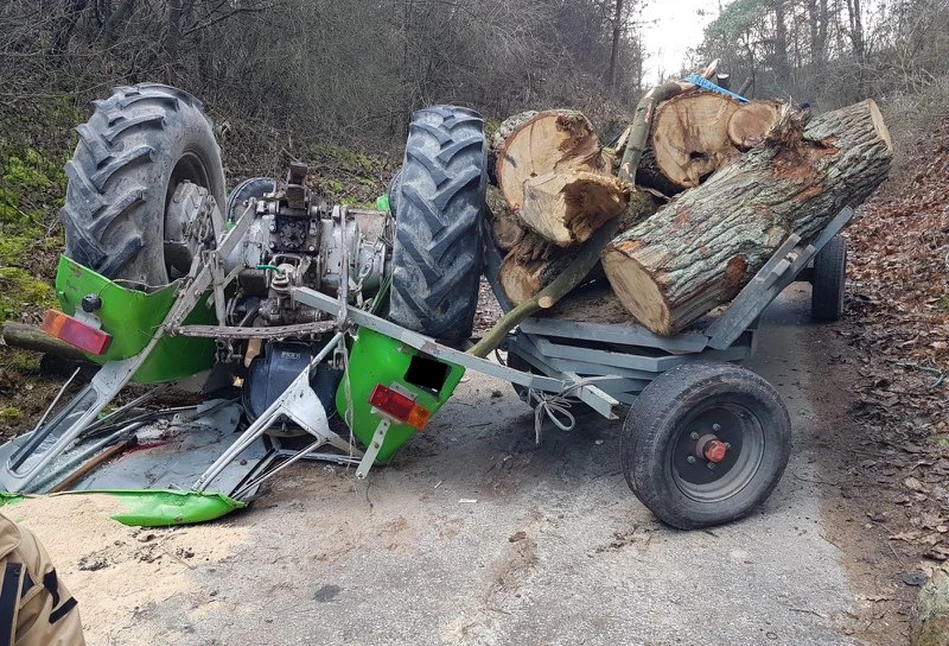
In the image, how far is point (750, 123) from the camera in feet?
15.2

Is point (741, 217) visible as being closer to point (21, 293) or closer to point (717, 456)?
point (717, 456)

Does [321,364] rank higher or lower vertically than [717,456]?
higher

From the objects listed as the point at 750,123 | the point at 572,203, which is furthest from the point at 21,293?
the point at 750,123

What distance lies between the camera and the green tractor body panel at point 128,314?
3475 millimetres

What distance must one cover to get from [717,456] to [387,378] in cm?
166

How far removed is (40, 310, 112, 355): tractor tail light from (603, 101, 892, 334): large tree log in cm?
251

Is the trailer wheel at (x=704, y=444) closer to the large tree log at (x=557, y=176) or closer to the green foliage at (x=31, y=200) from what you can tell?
the large tree log at (x=557, y=176)

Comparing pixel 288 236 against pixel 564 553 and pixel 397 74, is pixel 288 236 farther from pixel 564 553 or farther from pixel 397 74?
pixel 397 74

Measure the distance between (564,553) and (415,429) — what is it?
1.01 m

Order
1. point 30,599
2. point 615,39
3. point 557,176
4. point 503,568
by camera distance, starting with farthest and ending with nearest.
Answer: point 615,39
point 557,176
point 503,568
point 30,599

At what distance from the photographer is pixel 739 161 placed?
4066 millimetres

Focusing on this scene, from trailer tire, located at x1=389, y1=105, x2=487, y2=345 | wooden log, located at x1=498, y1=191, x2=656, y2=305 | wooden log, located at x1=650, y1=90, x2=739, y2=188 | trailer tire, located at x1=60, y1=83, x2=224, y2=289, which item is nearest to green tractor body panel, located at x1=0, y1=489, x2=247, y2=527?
trailer tire, located at x1=60, y1=83, x2=224, y2=289

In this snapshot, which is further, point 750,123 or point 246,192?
point 246,192

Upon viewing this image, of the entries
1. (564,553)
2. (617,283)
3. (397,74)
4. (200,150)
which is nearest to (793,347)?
(617,283)
